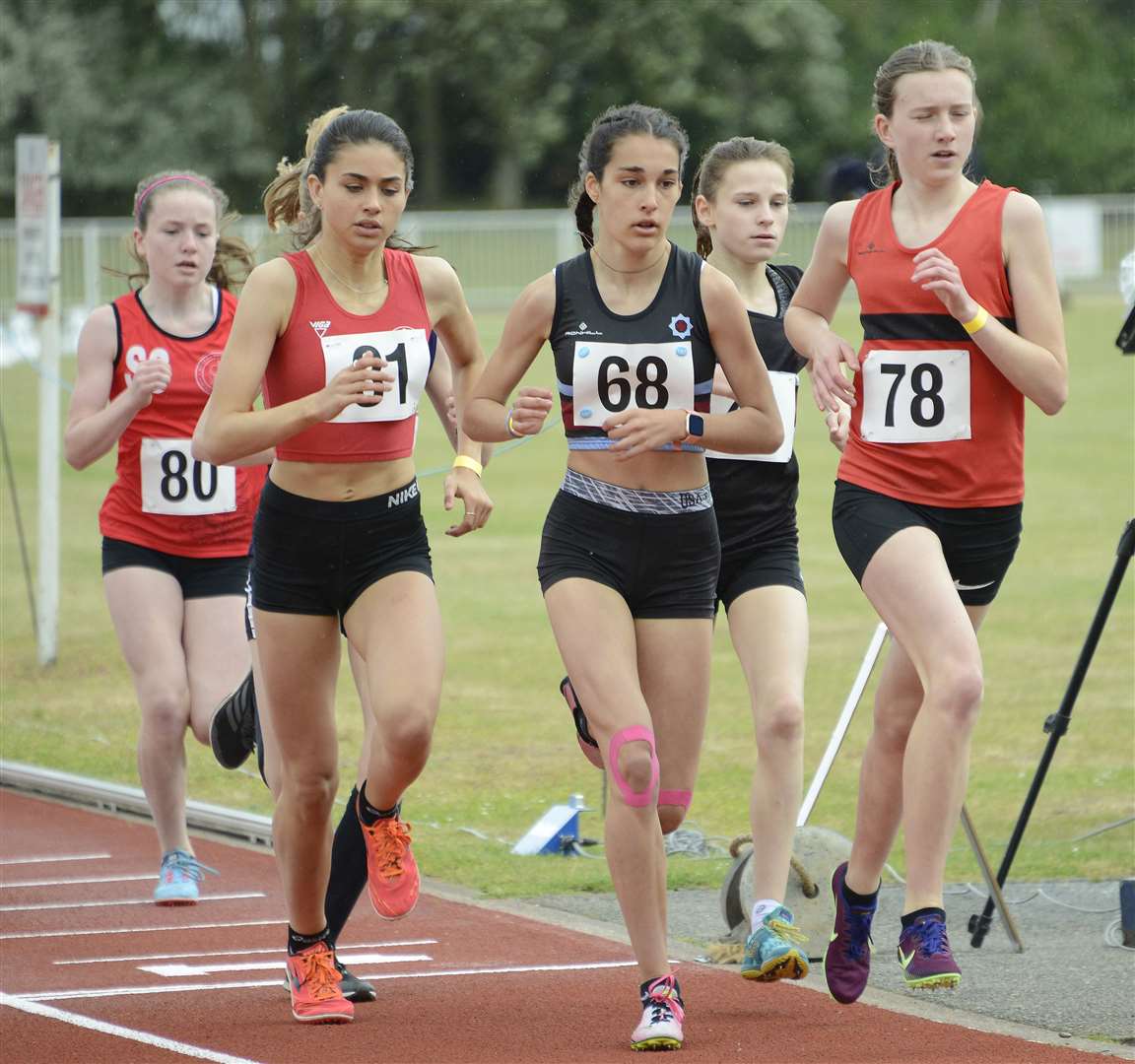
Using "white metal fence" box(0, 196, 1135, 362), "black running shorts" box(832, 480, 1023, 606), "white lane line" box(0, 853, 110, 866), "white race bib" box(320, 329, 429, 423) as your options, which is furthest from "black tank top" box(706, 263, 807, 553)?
"white metal fence" box(0, 196, 1135, 362)

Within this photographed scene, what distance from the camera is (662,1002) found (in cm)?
521

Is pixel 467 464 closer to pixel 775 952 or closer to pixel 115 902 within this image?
pixel 775 952

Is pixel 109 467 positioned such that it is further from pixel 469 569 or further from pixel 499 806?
pixel 499 806

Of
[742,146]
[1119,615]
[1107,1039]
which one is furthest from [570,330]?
[1119,615]

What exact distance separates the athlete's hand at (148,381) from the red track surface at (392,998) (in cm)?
178

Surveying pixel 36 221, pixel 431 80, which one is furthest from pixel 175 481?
pixel 431 80

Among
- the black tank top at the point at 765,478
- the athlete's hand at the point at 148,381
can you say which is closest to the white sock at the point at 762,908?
the black tank top at the point at 765,478

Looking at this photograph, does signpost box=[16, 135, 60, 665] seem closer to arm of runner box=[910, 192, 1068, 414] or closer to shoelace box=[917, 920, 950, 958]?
arm of runner box=[910, 192, 1068, 414]

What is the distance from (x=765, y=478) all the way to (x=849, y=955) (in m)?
1.55

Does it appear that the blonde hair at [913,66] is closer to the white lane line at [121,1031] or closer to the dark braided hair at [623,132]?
the dark braided hair at [623,132]

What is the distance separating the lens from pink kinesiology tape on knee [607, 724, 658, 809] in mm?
5133

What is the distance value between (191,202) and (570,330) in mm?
2343

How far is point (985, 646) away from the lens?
13531 millimetres

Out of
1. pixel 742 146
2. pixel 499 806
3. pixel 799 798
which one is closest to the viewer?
pixel 799 798
